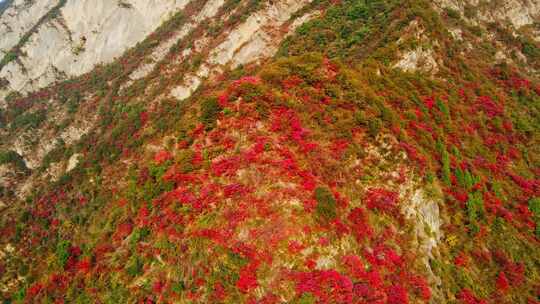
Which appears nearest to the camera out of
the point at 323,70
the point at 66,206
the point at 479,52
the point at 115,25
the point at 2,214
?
the point at 323,70

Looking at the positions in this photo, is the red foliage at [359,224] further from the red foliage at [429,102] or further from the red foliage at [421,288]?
the red foliage at [429,102]

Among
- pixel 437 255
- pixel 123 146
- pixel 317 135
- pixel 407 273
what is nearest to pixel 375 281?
pixel 407 273

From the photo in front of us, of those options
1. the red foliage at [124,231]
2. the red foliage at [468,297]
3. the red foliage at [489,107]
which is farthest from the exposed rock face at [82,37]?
the red foliage at [468,297]

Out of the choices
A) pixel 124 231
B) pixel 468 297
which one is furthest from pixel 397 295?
pixel 124 231

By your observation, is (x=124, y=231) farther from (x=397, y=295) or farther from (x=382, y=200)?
(x=397, y=295)

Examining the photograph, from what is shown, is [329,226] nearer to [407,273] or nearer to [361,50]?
[407,273]
